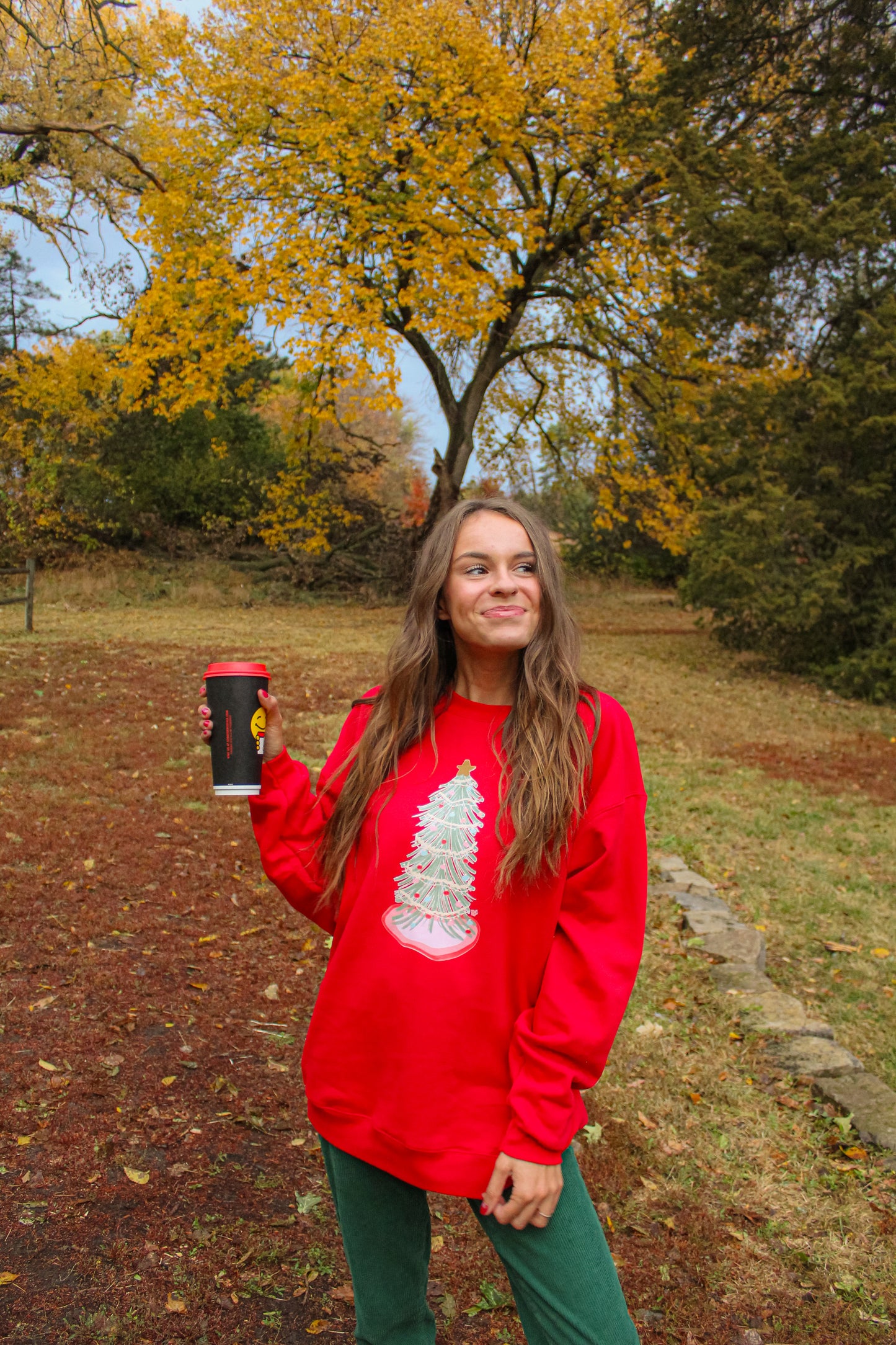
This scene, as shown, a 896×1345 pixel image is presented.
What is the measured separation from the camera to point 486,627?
1739 millimetres

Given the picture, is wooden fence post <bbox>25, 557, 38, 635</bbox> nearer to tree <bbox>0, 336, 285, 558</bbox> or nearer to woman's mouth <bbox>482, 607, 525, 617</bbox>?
tree <bbox>0, 336, 285, 558</bbox>

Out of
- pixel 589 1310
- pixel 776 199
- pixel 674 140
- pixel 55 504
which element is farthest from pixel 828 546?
pixel 55 504

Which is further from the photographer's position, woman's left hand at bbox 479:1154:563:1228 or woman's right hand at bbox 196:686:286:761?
woman's right hand at bbox 196:686:286:761

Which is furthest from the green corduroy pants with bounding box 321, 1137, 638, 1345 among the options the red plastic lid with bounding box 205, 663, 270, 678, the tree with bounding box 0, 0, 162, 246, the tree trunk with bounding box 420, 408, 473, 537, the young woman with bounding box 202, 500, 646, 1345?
the tree trunk with bounding box 420, 408, 473, 537

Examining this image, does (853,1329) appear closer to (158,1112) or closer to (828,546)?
(158,1112)

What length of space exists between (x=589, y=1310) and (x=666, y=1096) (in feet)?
7.78

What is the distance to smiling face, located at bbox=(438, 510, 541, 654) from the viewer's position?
1743 millimetres

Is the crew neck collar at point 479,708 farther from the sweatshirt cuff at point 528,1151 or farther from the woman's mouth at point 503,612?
the sweatshirt cuff at point 528,1151

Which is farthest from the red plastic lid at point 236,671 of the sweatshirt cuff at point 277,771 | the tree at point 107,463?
the tree at point 107,463

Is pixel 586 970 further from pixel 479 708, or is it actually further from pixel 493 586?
pixel 493 586

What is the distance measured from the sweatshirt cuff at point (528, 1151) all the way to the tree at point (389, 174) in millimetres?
14677

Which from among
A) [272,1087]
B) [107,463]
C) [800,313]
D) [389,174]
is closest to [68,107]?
[389,174]

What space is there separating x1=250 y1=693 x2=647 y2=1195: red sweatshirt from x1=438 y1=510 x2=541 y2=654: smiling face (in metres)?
0.19

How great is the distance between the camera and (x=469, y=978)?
1.54 meters
